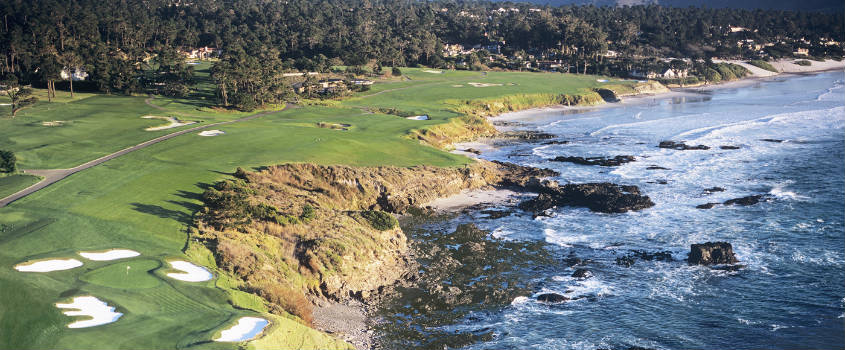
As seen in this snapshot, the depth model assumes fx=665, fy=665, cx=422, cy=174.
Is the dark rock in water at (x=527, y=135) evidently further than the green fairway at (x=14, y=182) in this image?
Yes

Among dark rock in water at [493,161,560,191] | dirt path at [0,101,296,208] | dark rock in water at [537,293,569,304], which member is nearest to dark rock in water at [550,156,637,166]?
dark rock in water at [493,161,560,191]

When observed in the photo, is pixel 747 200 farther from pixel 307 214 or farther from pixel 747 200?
pixel 307 214

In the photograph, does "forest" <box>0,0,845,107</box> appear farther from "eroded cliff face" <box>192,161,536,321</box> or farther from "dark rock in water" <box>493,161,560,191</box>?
"eroded cliff face" <box>192,161,536,321</box>

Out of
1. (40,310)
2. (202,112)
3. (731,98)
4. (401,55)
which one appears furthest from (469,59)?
(40,310)

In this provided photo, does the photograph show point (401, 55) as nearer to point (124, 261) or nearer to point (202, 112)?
point (202, 112)

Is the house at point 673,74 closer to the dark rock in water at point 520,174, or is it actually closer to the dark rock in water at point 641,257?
the dark rock in water at point 520,174

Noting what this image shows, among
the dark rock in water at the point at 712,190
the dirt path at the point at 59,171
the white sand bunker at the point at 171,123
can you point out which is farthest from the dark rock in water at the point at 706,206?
the white sand bunker at the point at 171,123

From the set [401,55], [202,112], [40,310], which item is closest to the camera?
[40,310]
